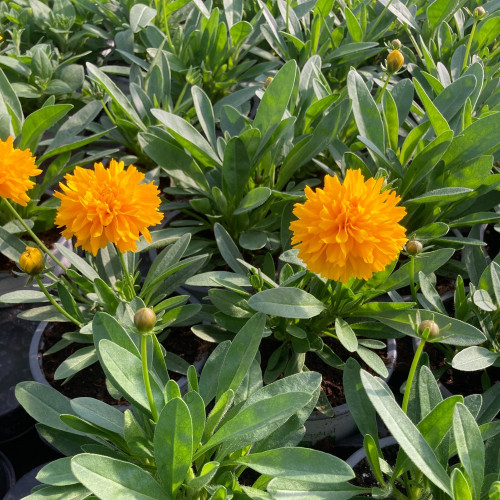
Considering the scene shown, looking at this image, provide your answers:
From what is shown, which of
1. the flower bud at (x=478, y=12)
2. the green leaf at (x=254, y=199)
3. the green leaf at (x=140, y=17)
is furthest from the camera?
the green leaf at (x=140, y=17)

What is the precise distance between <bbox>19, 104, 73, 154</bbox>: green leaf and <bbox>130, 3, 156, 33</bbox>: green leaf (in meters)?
0.37

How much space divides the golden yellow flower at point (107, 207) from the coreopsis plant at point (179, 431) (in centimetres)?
12

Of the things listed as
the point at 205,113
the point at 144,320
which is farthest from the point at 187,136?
the point at 144,320

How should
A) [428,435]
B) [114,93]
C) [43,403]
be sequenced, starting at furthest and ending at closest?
1. [114,93]
2. [43,403]
3. [428,435]

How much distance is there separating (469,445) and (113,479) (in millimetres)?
443

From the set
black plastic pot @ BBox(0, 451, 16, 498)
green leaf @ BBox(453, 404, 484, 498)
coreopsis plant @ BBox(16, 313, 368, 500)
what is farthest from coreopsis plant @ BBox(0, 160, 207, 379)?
green leaf @ BBox(453, 404, 484, 498)

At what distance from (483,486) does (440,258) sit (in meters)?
0.36

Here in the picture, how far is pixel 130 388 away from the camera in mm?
766

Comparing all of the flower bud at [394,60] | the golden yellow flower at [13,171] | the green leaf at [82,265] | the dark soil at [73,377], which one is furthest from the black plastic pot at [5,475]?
the flower bud at [394,60]

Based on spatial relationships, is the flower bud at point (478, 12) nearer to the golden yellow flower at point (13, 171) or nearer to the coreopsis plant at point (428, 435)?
the coreopsis plant at point (428, 435)

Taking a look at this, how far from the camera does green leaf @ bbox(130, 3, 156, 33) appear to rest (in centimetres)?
154

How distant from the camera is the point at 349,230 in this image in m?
0.74

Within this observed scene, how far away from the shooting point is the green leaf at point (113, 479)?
2.13ft

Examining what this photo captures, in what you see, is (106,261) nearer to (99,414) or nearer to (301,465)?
(99,414)
